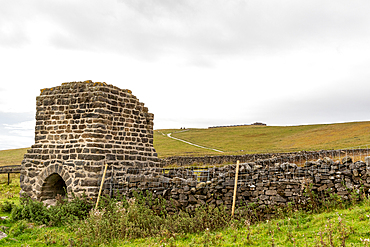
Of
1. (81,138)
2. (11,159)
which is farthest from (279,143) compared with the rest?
(11,159)

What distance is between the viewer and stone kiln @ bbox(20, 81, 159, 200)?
11.1 meters

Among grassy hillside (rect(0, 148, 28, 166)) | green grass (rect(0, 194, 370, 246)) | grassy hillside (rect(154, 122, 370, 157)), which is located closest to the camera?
green grass (rect(0, 194, 370, 246))

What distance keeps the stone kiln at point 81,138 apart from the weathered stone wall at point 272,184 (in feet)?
9.68

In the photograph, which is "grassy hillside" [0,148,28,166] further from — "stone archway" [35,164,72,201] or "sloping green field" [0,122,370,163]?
"stone archway" [35,164,72,201]

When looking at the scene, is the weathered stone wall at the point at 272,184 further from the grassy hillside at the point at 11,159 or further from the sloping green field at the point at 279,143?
the grassy hillside at the point at 11,159

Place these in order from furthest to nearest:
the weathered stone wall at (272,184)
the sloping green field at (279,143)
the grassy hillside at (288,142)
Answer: the sloping green field at (279,143)
the grassy hillside at (288,142)
the weathered stone wall at (272,184)

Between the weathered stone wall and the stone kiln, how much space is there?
2950 millimetres

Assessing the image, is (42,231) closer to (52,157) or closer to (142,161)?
(52,157)

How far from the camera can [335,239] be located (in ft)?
18.6

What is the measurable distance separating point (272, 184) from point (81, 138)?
25.4 feet

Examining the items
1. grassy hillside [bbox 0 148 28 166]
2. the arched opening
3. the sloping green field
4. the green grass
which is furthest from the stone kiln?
grassy hillside [bbox 0 148 28 166]

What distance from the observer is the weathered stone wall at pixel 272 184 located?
26.6 feet

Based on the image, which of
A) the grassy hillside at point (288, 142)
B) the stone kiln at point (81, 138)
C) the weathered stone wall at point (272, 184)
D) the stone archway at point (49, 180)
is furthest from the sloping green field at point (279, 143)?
the stone archway at point (49, 180)

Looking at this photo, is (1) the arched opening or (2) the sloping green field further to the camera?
(2) the sloping green field
